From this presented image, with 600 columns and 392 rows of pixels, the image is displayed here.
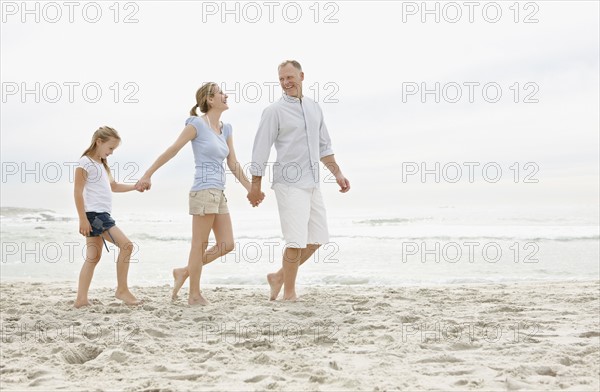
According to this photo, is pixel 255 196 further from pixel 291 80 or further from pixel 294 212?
pixel 291 80

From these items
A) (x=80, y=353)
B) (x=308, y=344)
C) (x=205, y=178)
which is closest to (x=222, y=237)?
(x=205, y=178)

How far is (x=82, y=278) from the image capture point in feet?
15.9

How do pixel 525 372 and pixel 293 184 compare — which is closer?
pixel 525 372

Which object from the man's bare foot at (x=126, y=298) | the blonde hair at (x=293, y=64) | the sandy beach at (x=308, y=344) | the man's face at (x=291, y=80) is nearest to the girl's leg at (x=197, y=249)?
the sandy beach at (x=308, y=344)

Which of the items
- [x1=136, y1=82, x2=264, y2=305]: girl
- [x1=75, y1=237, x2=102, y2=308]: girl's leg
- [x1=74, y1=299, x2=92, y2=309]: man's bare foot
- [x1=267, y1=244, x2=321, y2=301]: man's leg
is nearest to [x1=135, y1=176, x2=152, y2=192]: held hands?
[x1=136, y1=82, x2=264, y2=305]: girl

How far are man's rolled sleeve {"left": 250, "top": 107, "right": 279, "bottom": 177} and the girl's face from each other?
118 cm

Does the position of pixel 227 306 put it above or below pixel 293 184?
below

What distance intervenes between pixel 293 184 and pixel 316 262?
4.96 metres

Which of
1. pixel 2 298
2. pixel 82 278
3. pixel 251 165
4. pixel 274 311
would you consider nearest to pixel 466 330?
pixel 274 311

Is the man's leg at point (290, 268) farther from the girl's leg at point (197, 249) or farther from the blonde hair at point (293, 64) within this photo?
the blonde hair at point (293, 64)

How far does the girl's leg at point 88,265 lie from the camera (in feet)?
15.8

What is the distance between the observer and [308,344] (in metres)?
3.50

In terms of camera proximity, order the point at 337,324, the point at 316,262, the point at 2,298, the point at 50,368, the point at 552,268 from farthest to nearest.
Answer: the point at 316,262 < the point at 552,268 < the point at 2,298 < the point at 337,324 < the point at 50,368

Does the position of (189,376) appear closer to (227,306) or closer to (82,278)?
(227,306)
